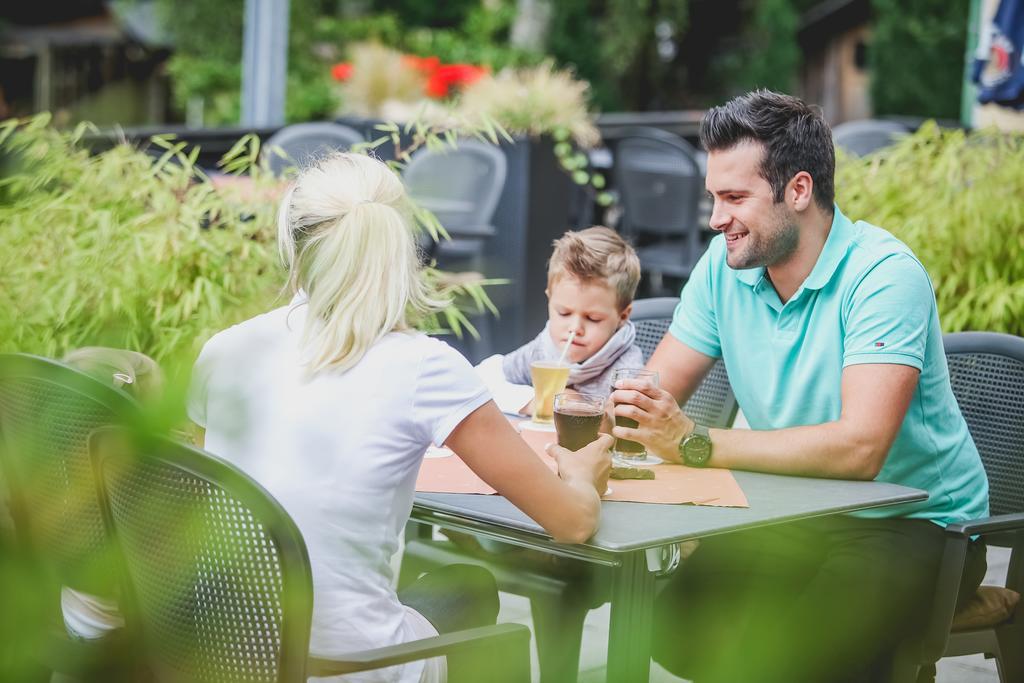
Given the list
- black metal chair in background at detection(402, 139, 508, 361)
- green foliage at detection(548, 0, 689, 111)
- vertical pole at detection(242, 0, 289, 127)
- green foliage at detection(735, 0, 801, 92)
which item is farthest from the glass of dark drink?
green foliage at detection(735, 0, 801, 92)

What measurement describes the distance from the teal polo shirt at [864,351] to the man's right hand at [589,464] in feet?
1.83

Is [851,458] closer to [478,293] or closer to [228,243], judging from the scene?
[478,293]

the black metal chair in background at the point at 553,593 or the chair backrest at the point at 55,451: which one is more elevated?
the chair backrest at the point at 55,451

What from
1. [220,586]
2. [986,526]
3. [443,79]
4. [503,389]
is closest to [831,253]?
[986,526]

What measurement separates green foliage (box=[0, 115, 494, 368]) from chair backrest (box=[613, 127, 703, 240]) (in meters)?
3.82

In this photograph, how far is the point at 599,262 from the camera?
3.04 metres

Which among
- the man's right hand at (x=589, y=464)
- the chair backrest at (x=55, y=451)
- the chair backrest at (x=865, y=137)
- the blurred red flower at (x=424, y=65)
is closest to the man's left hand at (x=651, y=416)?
the man's right hand at (x=589, y=464)

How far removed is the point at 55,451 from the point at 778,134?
171cm

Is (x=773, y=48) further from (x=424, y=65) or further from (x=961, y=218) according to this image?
(x=961, y=218)

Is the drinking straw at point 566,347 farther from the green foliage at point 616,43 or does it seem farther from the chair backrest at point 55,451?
the green foliage at point 616,43

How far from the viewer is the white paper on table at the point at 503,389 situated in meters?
2.82

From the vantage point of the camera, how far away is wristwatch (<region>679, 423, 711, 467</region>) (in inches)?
92.2

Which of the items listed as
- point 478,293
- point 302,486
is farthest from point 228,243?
point 302,486

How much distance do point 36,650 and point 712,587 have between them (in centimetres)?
192
